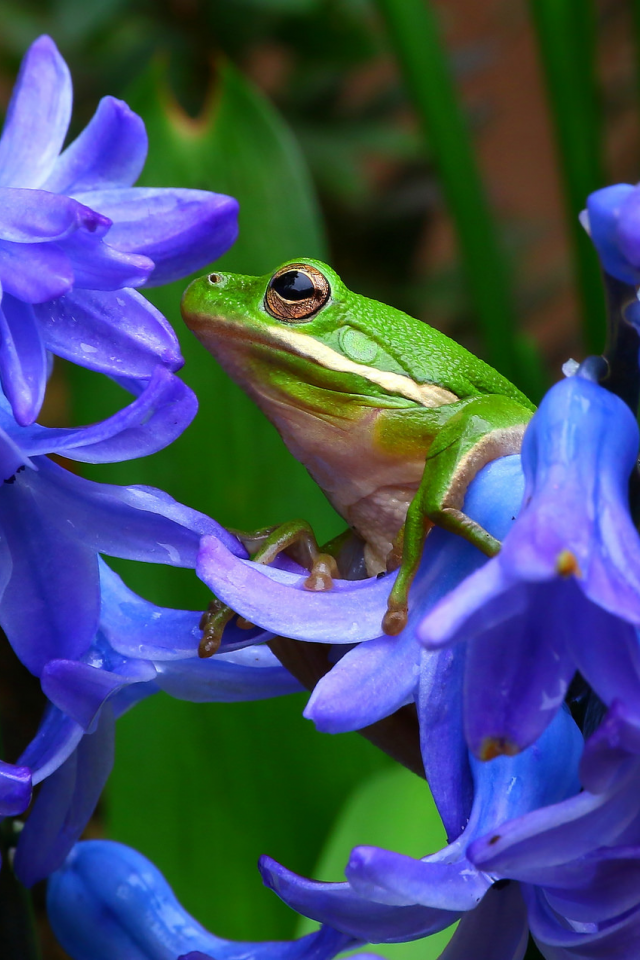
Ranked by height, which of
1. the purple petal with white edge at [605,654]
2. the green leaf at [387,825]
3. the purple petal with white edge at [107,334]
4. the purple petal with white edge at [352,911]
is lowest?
the green leaf at [387,825]

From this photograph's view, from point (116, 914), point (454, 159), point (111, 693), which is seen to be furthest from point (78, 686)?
point (454, 159)

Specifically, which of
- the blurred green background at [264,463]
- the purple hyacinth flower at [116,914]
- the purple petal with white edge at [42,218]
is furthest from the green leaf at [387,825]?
the purple petal with white edge at [42,218]

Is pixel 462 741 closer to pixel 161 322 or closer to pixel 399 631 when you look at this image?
pixel 399 631

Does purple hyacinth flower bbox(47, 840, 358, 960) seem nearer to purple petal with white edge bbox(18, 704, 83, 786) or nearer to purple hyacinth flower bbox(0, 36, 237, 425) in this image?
purple petal with white edge bbox(18, 704, 83, 786)

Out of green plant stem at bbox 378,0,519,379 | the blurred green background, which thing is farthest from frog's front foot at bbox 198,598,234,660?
green plant stem at bbox 378,0,519,379

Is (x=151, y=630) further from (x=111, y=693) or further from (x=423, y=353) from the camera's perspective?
(x=423, y=353)

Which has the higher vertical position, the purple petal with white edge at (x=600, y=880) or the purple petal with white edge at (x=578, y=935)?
the purple petal with white edge at (x=600, y=880)

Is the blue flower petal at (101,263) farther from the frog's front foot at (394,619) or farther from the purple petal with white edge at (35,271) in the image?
the frog's front foot at (394,619)

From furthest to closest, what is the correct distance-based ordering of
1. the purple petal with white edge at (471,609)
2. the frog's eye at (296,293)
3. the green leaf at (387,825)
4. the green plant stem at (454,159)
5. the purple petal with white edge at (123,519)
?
1. the green plant stem at (454,159)
2. the green leaf at (387,825)
3. the frog's eye at (296,293)
4. the purple petal with white edge at (123,519)
5. the purple petal with white edge at (471,609)
